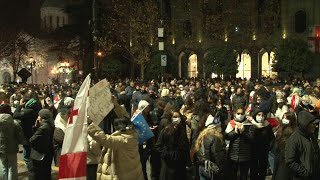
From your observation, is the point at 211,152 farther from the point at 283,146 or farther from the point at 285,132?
the point at 285,132

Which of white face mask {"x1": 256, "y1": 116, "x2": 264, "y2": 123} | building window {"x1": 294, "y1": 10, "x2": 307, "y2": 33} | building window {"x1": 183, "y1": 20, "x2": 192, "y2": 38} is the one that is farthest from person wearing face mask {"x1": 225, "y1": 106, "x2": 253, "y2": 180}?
building window {"x1": 183, "y1": 20, "x2": 192, "y2": 38}

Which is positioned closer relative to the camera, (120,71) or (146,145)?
(146,145)

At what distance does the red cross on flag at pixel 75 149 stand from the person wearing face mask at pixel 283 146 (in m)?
3.69

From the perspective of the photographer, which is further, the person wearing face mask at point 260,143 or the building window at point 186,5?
the building window at point 186,5

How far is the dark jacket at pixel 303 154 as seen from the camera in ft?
23.0

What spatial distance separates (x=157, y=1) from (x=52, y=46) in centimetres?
2315

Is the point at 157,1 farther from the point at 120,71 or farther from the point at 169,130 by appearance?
the point at 169,130

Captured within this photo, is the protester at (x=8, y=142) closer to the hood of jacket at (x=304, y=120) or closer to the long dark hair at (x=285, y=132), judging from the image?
the long dark hair at (x=285, y=132)

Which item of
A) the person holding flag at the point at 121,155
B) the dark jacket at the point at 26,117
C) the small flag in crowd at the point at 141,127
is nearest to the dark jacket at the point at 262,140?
the small flag in crowd at the point at 141,127

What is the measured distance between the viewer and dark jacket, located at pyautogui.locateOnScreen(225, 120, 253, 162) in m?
9.31

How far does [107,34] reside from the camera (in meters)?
54.7

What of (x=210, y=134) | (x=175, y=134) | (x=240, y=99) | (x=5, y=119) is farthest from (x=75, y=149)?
(x=240, y=99)

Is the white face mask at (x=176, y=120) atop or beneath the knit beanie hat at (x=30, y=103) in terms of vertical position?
beneath

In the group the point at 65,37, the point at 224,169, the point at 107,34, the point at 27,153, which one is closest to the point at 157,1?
the point at 107,34
